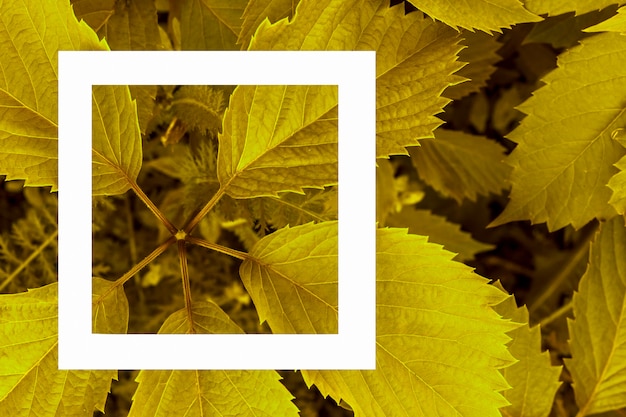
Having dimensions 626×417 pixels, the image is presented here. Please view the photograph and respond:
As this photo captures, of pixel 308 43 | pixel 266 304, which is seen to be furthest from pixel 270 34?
pixel 266 304

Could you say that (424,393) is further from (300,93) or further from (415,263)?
(300,93)

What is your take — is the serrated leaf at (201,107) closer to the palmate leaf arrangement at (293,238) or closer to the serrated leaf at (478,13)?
the palmate leaf arrangement at (293,238)

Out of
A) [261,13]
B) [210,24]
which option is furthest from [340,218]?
[210,24]

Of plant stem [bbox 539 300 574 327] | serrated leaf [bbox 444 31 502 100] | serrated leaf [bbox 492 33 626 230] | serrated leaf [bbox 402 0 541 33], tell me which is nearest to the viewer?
serrated leaf [bbox 402 0 541 33]

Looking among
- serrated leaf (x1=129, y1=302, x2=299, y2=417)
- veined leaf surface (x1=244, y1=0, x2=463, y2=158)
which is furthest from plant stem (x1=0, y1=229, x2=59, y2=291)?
veined leaf surface (x1=244, y1=0, x2=463, y2=158)

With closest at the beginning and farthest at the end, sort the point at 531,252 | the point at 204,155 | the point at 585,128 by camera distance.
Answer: the point at 585,128 < the point at 204,155 < the point at 531,252

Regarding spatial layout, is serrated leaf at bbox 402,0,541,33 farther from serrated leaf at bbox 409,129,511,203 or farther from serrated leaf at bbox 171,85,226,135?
serrated leaf at bbox 409,129,511,203

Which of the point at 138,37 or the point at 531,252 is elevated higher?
the point at 138,37
